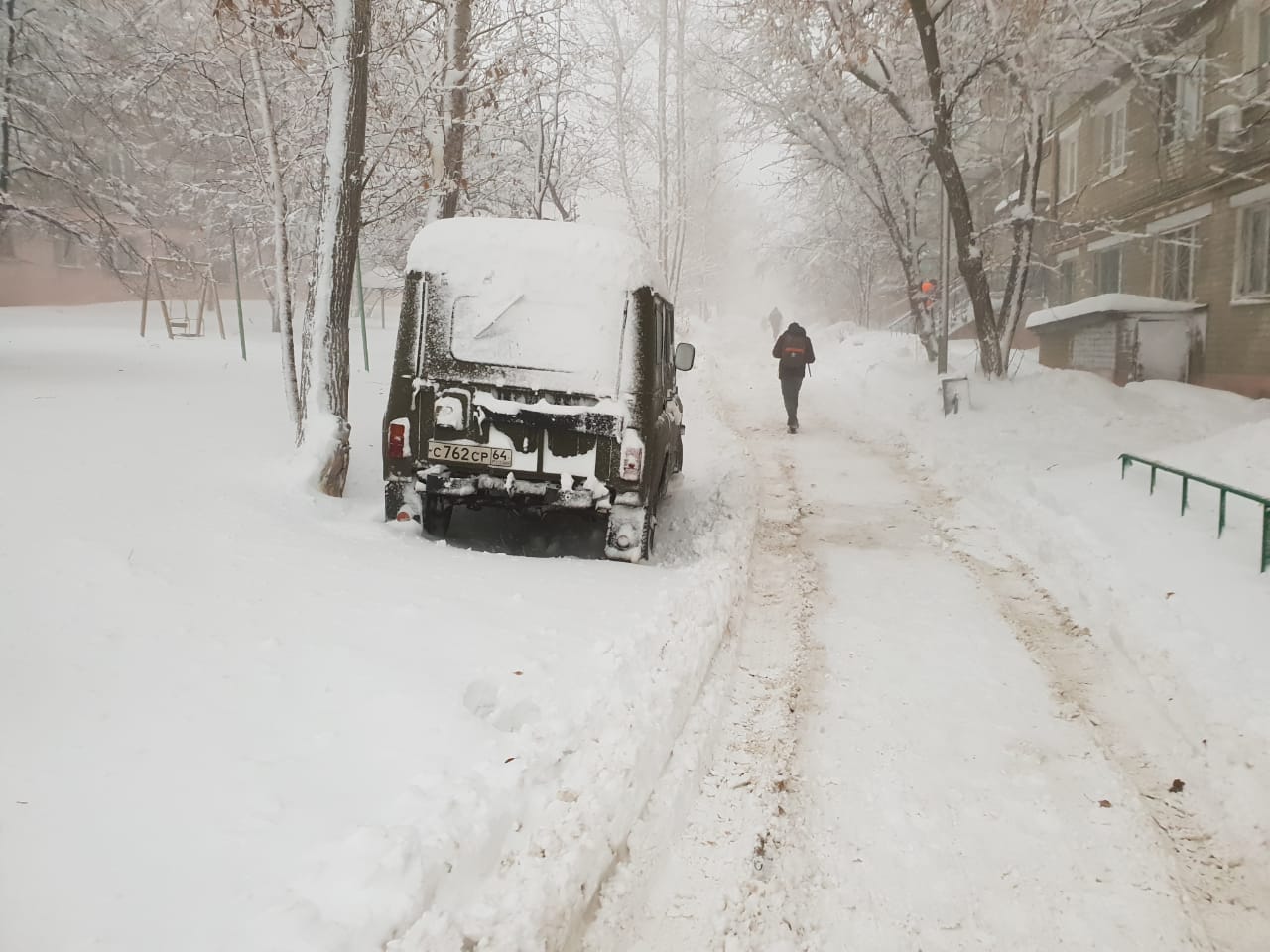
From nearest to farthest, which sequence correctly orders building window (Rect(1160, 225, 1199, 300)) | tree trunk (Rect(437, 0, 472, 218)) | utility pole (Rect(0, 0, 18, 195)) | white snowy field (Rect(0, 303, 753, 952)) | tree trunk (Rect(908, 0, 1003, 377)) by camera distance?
white snowy field (Rect(0, 303, 753, 952)) → tree trunk (Rect(437, 0, 472, 218)) → utility pole (Rect(0, 0, 18, 195)) → tree trunk (Rect(908, 0, 1003, 377)) → building window (Rect(1160, 225, 1199, 300))

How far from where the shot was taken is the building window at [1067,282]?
74.8 feet

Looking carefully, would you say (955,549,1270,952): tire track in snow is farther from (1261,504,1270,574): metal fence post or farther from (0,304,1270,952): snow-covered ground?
(1261,504,1270,574): metal fence post

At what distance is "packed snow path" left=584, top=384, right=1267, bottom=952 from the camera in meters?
2.61

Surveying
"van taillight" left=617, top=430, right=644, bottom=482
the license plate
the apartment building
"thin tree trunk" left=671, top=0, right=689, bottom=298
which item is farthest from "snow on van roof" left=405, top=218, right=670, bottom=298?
"thin tree trunk" left=671, top=0, right=689, bottom=298

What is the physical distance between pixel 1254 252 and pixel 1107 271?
6334 mm

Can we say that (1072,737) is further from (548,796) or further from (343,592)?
(343,592)

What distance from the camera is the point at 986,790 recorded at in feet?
10.9

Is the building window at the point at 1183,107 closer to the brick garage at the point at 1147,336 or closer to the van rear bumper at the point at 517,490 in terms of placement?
the brick garage at the point at 1147,336

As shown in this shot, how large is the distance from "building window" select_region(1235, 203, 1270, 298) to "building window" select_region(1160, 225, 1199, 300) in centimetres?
129

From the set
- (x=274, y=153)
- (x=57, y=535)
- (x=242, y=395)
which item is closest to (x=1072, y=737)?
(x=57, y=535)

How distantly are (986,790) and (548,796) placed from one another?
1.78 m

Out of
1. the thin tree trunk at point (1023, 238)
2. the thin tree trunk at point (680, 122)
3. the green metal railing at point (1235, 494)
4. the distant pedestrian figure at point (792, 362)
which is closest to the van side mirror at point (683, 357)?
the green metal railing at point (1235, 494)

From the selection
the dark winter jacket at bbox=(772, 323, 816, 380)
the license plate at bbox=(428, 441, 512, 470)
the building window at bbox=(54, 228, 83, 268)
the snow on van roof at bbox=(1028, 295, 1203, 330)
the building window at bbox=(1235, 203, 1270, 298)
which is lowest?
the license plate at bbox=(428, 441, 512, 470)

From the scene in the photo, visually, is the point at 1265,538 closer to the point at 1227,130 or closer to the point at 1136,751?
the point at 1136,751
